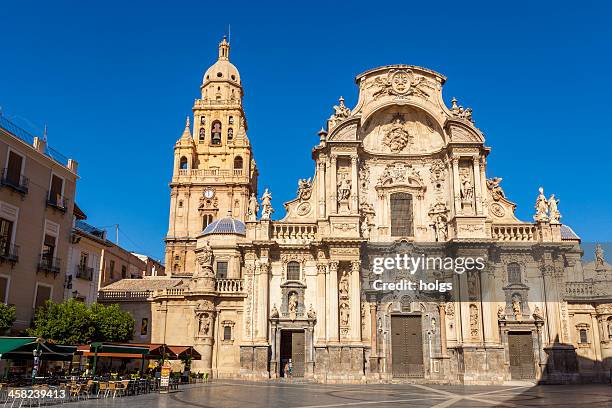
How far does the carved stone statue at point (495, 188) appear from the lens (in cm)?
3634

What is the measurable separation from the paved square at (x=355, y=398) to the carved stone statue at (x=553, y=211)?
37.9 ft

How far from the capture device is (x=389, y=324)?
34406mm

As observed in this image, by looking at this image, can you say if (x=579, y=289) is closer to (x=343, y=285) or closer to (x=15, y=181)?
(x=343, y=285)

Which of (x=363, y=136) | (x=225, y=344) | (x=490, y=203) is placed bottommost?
(x=225, y=344)

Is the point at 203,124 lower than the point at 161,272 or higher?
higher

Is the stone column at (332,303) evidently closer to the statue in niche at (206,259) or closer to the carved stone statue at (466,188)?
the statue in niche at (206,259)

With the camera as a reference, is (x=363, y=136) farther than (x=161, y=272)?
No

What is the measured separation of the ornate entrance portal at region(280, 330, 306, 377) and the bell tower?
74.0 ft

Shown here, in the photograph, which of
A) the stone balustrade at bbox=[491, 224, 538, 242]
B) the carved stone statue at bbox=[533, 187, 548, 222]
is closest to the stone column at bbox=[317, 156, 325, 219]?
the stone balustrade at bbox=[491, 224, 538, 242]

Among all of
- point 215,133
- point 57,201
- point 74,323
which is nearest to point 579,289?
point 74,323

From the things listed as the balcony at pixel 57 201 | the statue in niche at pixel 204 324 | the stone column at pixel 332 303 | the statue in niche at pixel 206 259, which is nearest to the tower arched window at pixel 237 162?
the statue in niche at pixel 206 259

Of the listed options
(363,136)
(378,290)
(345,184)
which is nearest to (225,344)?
(378,290)

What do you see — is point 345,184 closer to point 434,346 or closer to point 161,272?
point 434,346

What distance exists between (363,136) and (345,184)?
4.03m
